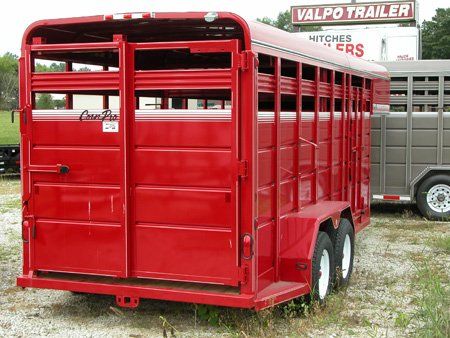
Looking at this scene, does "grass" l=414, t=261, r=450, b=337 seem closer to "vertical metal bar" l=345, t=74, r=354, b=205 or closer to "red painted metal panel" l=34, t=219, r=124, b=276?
"red painted metal panel" l=34, t=219, r=124, b=276

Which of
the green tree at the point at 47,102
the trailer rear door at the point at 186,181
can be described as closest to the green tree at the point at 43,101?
the green tree at the point at 47,102

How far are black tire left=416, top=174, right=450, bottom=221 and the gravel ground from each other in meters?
3.46

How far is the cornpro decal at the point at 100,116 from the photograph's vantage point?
5902mm

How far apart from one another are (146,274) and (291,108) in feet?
7.03

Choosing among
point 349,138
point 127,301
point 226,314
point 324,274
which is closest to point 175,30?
point 127,301

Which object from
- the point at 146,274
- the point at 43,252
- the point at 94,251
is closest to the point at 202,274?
the point at 146,274

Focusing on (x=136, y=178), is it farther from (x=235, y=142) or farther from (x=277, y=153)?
(x=277, y=153)

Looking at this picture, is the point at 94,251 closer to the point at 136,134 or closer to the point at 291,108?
the point at 136,134

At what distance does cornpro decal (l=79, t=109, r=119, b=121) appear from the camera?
19.4 ft

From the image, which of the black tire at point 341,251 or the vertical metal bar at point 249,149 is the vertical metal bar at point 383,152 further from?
the vertical metal bar at point 249,149

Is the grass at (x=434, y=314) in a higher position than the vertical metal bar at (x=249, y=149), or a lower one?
lower

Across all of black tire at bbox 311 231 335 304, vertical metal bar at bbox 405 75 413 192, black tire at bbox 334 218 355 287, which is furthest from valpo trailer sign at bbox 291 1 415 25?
black tire at bbox 311 231 335 304

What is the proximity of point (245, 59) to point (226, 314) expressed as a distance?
231 centimetres

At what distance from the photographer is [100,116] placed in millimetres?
5949
